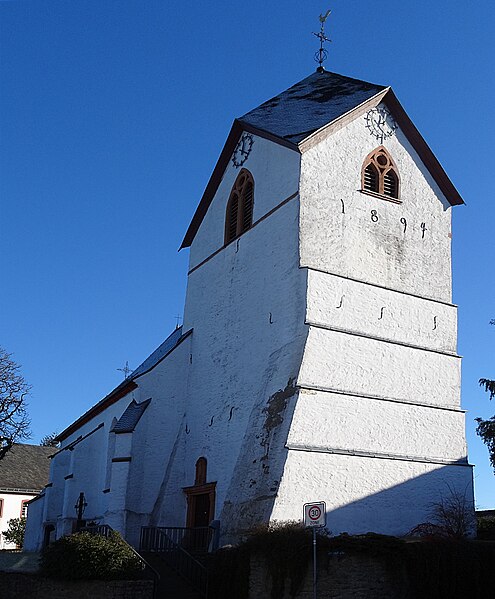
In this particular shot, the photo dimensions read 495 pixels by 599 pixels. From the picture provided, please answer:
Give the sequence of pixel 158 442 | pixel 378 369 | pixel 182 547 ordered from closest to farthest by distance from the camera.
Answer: pixel 182 547 → pixel 378 369 → pixel 158 442

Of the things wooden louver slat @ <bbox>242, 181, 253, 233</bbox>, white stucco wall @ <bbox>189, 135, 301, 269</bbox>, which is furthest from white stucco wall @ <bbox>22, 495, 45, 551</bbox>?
wooden louver slat @ <bbox>242, 181, 253, 233</bbox>

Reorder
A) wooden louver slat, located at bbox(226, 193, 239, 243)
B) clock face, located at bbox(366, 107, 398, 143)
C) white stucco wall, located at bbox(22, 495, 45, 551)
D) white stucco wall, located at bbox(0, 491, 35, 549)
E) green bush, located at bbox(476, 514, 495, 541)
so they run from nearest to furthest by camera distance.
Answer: green bush, located at bbox(476, 514, 495, 541)
clock face, located at bbox(366, 107, 398, 143)
wooden louver slat, located at bbox(226, 193, 239, 243)
white stucco wall, located at bbox(22, 495, 45, 551)
white stucco wall, located at bbox(0, 491, 35, 549)

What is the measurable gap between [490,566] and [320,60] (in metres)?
20.2

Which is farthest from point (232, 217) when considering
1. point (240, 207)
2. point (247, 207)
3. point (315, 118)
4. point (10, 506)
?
Result: point (10, 506)

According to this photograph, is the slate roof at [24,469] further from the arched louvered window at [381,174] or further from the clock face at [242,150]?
the arched louvered window at [381,174]

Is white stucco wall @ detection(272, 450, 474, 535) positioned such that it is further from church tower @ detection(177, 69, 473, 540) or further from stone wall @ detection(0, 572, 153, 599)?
stone wall @ detection(0, 572, 153, 599)

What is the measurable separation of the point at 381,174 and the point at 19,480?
37.8m

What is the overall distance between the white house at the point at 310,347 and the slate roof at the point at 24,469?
82.7ft

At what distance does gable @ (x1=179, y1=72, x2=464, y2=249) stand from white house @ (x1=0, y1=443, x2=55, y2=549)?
97.4 feet

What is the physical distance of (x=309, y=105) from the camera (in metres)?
25.8

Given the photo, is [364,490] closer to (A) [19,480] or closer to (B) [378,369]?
(B) [378,369]

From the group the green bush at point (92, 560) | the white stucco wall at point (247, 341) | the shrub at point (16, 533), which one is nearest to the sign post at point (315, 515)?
the white stucco wall at point (247, 341)

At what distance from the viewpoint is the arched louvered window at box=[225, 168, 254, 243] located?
24953mm

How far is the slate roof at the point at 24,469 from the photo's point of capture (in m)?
50.7
